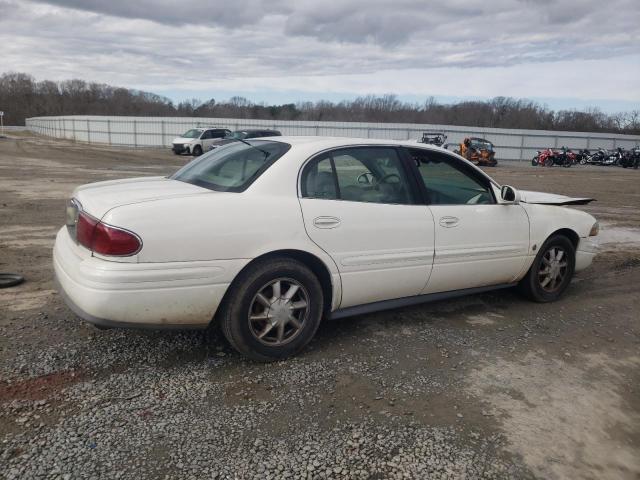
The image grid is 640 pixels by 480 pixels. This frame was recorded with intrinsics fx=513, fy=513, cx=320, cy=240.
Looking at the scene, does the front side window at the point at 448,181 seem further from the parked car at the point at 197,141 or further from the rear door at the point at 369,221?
the parked car at the point at 197,141

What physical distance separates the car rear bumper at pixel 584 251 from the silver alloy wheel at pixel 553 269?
20cm

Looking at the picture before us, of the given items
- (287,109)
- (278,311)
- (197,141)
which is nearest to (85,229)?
(278,311)

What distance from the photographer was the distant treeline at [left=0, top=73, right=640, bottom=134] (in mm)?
81125

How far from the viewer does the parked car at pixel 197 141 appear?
102 feet

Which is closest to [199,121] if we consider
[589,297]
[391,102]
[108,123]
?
[108,123]

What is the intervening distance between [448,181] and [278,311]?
203 centimetres

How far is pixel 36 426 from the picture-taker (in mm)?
2736

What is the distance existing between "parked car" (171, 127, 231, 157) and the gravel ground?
2721 centimetres

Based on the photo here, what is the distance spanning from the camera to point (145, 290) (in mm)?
3061

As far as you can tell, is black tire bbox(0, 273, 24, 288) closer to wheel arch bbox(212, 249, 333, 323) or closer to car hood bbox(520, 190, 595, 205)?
wheel arch bbox(212, 249, 333, 323)

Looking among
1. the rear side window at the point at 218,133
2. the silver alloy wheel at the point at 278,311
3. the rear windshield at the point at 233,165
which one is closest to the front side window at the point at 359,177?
the rear windshield at the point at 233,165

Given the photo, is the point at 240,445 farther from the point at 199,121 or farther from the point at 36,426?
the point at 199,121

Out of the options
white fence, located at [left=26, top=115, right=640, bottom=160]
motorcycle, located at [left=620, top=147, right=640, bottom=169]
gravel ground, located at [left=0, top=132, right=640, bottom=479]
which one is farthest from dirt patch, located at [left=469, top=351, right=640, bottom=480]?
motorcycle, located at [left=620, top=147, right=640, bottom=169]

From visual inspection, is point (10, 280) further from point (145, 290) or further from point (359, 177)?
point (359, 177)
